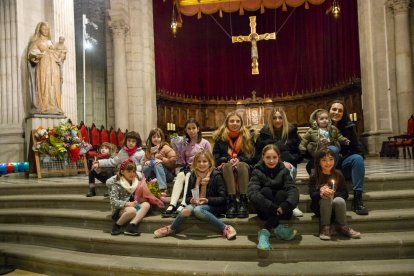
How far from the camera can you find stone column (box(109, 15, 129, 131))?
44.1 feet

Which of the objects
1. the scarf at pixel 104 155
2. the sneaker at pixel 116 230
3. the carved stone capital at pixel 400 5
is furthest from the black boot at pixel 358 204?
the carved stone capital at pixel 400 5

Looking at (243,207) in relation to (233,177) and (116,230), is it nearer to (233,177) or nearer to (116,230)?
(233,177)

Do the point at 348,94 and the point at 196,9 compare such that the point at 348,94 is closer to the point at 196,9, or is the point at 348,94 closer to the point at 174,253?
the point at 196,9

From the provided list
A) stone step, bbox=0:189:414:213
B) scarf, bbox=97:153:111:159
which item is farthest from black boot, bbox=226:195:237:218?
scarf, bbox=97:153:111:159

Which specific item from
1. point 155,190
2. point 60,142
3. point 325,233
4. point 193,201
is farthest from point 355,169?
point 60,142

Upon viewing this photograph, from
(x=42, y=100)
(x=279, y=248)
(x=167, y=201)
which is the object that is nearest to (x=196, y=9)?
(x=42, y=100)

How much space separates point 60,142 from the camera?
8.38 meters

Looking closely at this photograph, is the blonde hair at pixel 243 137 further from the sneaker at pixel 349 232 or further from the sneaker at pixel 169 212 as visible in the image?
the sneaker at pixel 349 232

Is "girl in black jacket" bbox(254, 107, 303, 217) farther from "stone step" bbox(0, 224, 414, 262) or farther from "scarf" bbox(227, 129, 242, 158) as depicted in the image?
"stone step" bbox(0, 224, 414, 262)

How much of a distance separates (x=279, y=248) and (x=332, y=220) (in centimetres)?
66

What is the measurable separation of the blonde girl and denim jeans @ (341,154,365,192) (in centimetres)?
107

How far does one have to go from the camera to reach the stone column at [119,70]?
13.5m

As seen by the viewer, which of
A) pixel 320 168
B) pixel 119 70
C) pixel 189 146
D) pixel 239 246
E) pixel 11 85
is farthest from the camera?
pixel 119 70

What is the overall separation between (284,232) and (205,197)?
1.00 metres
